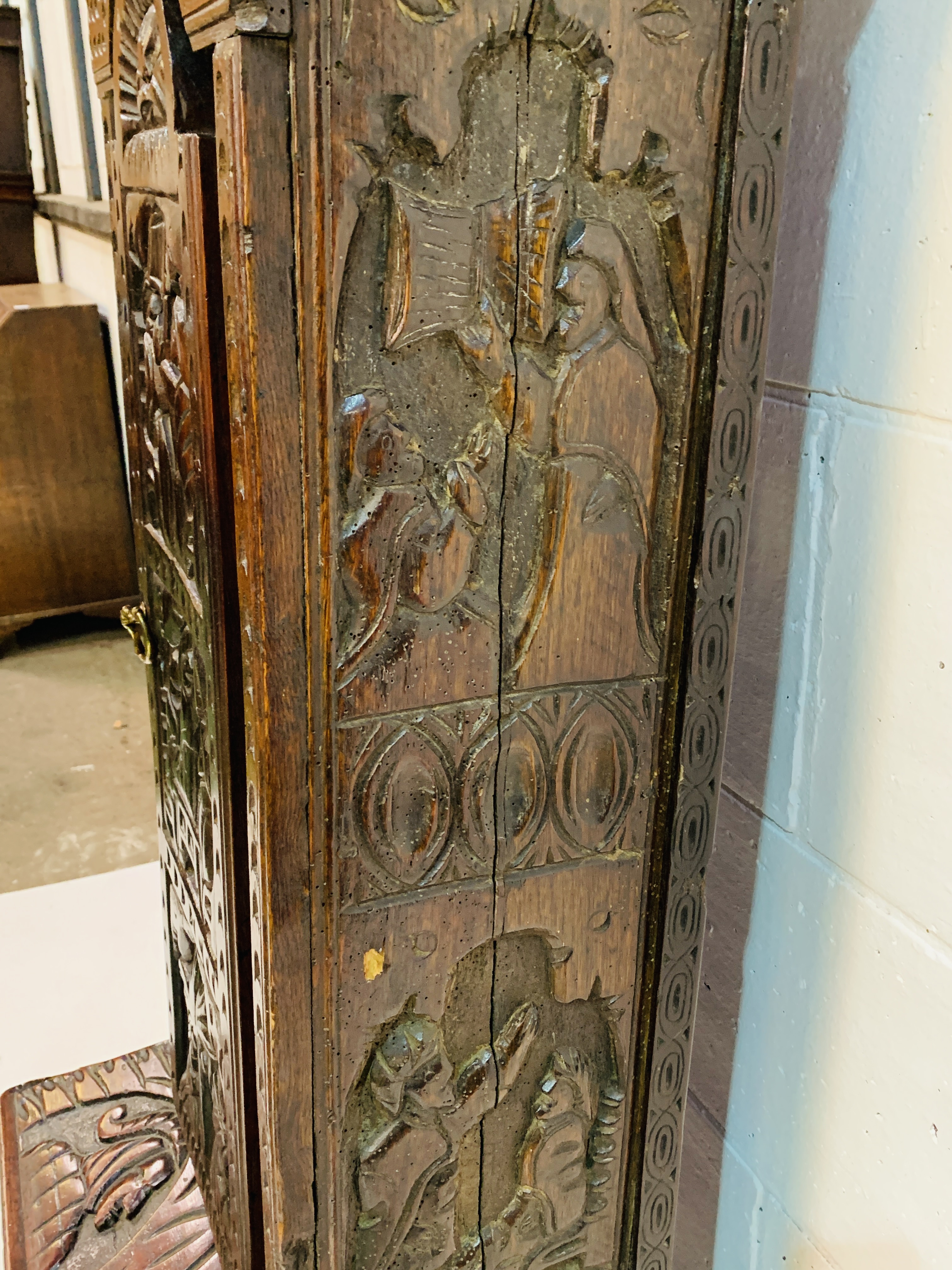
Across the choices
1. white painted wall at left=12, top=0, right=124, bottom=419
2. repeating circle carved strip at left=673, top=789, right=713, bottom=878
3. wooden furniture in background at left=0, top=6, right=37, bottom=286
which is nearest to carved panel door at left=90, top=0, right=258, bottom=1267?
repeating circle carved strip at left=673, top=789, right=713, bottom=878

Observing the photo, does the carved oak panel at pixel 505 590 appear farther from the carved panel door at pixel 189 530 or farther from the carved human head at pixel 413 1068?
the carved panel door at pixel 189 530

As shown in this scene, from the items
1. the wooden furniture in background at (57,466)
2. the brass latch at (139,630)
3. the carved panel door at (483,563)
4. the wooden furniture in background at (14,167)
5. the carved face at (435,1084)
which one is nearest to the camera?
the carved panel door at (483,563)

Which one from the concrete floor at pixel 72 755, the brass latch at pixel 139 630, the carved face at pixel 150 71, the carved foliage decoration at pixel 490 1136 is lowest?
the concrete floor at pixel 72 755

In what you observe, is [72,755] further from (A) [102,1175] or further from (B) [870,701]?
(B) [870,701]

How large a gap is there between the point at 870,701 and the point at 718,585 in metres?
0.16

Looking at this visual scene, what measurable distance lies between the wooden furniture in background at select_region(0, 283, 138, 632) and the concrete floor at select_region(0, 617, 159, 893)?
0.60ft

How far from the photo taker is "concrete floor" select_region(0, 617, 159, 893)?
2.43m

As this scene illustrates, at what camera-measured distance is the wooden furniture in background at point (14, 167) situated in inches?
172

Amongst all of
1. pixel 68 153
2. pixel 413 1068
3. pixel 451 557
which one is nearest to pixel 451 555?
pixel 451 557

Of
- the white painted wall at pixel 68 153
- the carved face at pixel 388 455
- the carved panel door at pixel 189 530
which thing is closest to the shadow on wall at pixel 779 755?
the carved face at pixel 388 455

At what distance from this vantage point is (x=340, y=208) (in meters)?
0.69

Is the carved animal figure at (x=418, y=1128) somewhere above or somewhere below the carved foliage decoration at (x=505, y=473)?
below

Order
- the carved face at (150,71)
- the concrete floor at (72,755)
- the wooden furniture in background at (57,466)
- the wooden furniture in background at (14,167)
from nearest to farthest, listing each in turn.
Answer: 1. the carved face at (150,71)
2. the concrete floor at (72,755)
3. the wooden furniture in background at (57,466)
4. the wooden furniture in background at (14,167)

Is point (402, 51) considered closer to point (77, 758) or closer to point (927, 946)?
point (927, 946)
